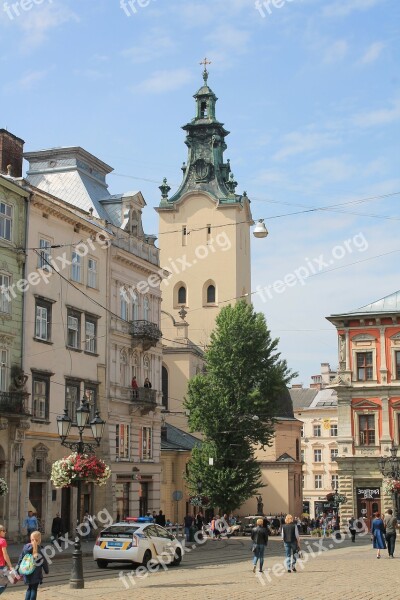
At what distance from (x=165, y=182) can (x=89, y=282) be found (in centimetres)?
4240

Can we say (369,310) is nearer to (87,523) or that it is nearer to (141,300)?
(141,300)

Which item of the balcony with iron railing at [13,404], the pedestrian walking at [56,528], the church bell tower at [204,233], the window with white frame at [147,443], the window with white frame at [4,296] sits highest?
the church bell tower at [204,233]

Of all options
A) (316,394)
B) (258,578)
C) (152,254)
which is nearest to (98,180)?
(152,254)

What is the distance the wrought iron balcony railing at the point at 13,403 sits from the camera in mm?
36188

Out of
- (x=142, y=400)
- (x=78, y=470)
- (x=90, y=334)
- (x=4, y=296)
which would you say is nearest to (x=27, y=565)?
(x=78, y=470)

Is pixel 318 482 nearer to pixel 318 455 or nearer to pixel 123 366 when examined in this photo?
pixel 318 455

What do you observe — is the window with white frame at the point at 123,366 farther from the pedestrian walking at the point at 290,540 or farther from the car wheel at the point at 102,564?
the pedestrian walking at the point at 290,540

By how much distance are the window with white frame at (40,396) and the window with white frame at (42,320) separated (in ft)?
5.56

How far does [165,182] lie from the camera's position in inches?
3393

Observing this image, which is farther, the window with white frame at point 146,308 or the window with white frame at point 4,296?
the window with white frame at point 146,308

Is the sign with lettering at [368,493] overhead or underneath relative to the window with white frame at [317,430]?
underneath

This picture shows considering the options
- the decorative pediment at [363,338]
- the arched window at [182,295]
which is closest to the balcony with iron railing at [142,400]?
the decorative pediment at [363,338]

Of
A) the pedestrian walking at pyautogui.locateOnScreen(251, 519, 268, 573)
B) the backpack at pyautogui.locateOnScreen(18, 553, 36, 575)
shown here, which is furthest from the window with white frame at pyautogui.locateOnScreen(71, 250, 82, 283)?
the backpack at pyautogui.locateOnScreen(18, 553, 36, 575)

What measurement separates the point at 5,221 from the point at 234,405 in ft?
68.0
